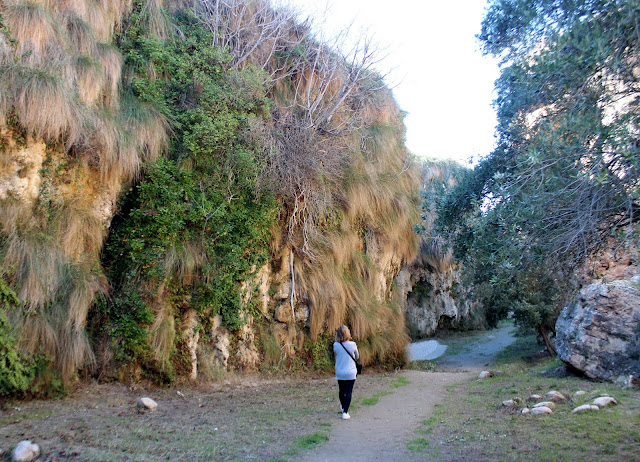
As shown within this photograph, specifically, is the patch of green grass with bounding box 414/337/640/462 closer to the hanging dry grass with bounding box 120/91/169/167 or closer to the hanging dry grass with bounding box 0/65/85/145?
the hanging dry grass with bounding box 120/91/169/167

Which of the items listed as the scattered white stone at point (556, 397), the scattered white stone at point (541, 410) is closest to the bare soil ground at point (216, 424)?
the scattered white stone at point (541, 410)

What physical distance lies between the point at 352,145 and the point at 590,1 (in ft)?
27.4

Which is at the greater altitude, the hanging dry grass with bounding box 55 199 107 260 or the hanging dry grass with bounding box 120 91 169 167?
the hanging dry grass with bounding box 120 91 169 167

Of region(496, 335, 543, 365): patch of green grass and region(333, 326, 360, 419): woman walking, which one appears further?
region(496, 335, 543, 365): patch of green grass

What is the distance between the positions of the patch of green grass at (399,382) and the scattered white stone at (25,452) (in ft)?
22.8

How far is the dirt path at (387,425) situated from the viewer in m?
4.86

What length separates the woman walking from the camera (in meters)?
6.49

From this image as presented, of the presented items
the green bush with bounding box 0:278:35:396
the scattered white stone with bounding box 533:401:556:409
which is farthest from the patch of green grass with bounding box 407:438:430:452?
the green bush with bounding box 0:278:35:396

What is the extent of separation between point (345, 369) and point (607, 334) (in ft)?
18.1

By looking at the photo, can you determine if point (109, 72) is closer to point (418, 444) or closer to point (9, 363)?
point (9, 363)

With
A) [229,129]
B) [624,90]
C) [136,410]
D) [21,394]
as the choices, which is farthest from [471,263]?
[21,394]

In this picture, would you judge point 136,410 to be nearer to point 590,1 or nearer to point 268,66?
point 590,1

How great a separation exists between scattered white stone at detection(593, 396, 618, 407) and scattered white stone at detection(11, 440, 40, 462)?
20.6 ft

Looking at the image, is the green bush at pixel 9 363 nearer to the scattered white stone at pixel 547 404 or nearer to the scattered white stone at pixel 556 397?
the scattered white stone at pixel 547 404
